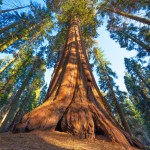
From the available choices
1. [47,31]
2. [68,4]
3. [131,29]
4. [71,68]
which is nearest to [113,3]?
[68,4]

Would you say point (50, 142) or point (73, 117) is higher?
point (73, 117)

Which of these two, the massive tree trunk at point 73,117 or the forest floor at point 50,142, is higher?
the massive tree trunk at point 73,117

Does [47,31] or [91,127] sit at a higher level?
[47,31]

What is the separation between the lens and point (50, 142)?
8.04 feet

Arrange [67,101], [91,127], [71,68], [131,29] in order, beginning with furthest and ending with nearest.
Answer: [131,29] < [71,68] < [67,101] < [91,127]

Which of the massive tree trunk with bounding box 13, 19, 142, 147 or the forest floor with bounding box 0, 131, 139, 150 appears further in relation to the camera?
the massive tree trunk with bounding box 13, 19, 142, 147

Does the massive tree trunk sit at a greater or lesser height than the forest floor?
greater

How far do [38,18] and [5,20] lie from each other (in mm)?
3442

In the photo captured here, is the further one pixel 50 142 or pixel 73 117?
pixel 73 117

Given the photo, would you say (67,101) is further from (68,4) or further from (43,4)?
(43,4)

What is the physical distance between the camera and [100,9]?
15711 millimetres

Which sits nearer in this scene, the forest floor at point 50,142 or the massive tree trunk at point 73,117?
Answer: the forest floor at point 50,142

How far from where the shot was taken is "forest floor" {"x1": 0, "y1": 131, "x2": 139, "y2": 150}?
2.19 m

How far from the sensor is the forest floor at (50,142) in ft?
7.17
